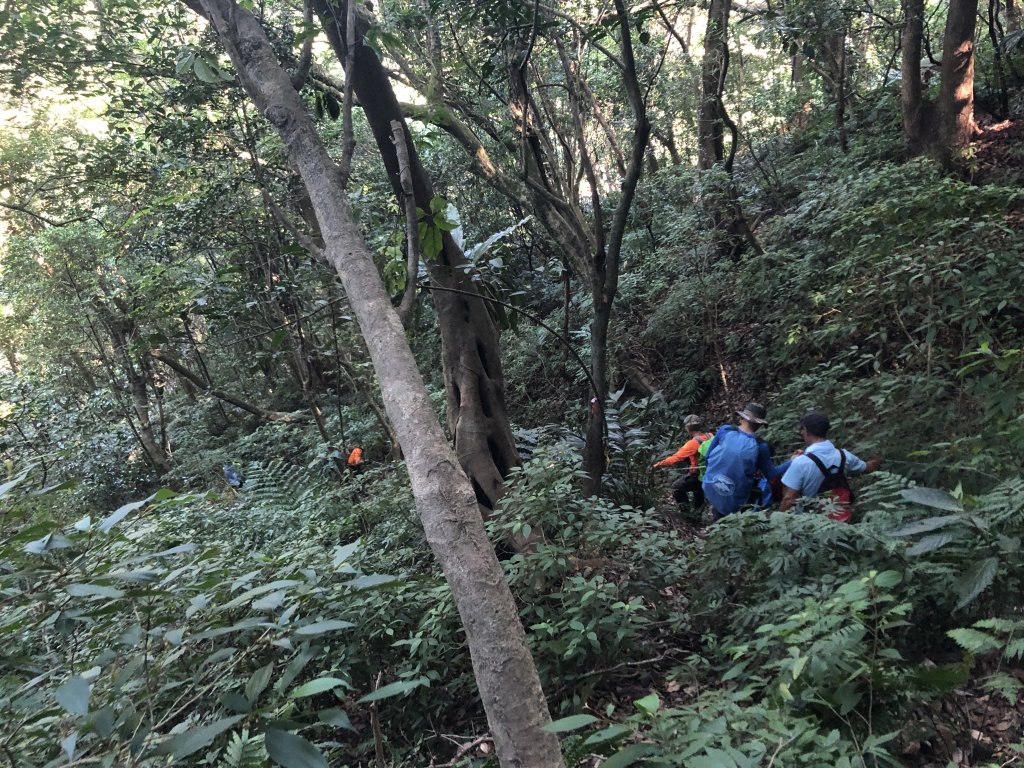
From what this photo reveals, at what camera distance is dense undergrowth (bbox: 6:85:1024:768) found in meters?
1.67

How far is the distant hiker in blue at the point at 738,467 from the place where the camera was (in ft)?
17.1

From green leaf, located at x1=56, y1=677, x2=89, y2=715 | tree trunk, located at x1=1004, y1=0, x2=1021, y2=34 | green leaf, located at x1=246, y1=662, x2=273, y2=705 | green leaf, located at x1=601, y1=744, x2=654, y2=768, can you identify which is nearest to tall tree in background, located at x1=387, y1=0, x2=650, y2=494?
green leaf, located at x1=601, y1=744, x2=654, y2=768

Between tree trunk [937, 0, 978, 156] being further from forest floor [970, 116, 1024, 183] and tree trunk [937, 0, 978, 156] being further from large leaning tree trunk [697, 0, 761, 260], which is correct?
large leaning tree trunk [697, 0, 761, 260]

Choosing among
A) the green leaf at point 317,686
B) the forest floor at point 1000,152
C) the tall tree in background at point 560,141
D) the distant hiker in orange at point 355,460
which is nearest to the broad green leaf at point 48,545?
the green leaf at point 317,686

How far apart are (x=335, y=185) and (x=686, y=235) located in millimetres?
8241

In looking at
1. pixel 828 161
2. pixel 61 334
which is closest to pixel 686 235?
pixel 828 161

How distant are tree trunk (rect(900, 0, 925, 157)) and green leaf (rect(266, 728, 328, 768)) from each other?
10471mm

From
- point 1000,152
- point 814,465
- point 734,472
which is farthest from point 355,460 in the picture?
point 1000,152

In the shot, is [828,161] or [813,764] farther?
[828,161]

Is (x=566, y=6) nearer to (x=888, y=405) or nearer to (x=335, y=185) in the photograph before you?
(x=888, y=405)

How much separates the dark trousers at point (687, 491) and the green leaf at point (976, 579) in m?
3.82

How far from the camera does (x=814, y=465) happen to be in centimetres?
462

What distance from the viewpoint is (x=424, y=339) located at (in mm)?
12133

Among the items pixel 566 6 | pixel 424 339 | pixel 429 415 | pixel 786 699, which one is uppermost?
pixel 566 6
